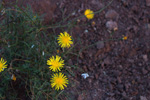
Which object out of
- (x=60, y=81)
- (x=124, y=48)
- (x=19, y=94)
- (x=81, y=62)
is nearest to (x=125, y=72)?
(x=124, y=48)

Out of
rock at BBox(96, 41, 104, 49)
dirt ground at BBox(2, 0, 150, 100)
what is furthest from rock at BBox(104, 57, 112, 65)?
rock at BBox(96, 41, 104, 49)

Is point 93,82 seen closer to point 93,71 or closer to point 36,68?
point 93,71

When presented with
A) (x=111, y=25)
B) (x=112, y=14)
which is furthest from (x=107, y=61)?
(x=112, y=14)

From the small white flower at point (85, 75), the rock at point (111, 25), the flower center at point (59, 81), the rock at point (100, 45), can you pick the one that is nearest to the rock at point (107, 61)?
the rock at point (100, 45)

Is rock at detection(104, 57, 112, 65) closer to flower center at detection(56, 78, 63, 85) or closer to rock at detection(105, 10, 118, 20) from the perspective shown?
rock at detection(105, 10, 118, 20)

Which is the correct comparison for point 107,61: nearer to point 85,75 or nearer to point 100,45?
point 100,45

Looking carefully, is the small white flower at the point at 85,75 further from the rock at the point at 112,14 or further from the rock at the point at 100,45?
the rock at the point at 112,14

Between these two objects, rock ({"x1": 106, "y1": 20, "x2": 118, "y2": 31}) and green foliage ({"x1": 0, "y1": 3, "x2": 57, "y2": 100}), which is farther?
rock ({"x1": 106, "y1": 20, "x2": 118, "y2": 31})

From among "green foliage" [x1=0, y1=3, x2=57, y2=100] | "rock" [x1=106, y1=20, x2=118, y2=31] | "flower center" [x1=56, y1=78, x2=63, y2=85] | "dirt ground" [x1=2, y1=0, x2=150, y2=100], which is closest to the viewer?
"flower center" [x1=56, y1=78, x2=63, y2=85]
